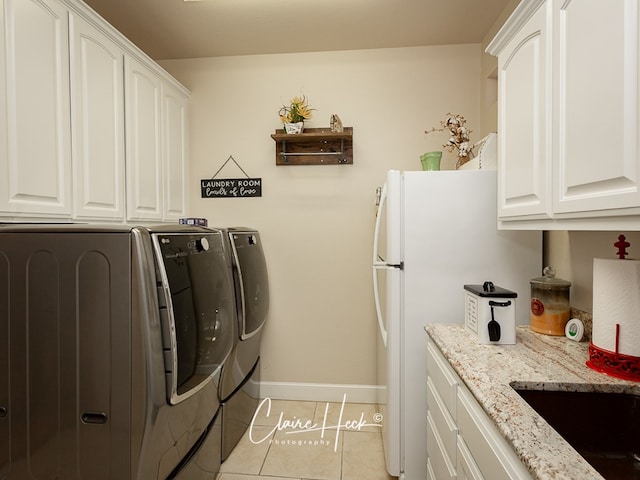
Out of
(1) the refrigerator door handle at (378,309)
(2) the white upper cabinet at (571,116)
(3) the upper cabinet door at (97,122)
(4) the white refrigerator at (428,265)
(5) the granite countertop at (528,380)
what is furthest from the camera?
(1) the refrigerator door handle at (378,309)

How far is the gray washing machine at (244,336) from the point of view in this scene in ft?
6.66

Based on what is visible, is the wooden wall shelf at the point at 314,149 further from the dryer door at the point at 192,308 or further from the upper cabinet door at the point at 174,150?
the dryer door at the point at 192,308

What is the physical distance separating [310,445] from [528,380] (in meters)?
1.58

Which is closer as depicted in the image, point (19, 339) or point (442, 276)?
point (19, 339)

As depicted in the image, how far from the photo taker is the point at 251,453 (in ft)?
6.92

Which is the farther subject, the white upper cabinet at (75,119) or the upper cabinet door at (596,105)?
the white upper cabinet at (75,119)

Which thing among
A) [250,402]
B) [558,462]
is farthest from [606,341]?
[250,402]

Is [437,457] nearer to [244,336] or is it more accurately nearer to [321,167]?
[244,336]

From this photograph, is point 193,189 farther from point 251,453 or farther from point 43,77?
point 251,453

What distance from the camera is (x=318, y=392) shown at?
2.73 meters

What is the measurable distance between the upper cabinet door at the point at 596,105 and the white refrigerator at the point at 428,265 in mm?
586

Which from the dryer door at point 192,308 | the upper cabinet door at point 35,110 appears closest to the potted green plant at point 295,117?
the dryer door at point 192,308

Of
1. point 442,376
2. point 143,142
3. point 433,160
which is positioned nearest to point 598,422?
point 442,376

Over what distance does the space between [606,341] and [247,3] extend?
2.38 meters
